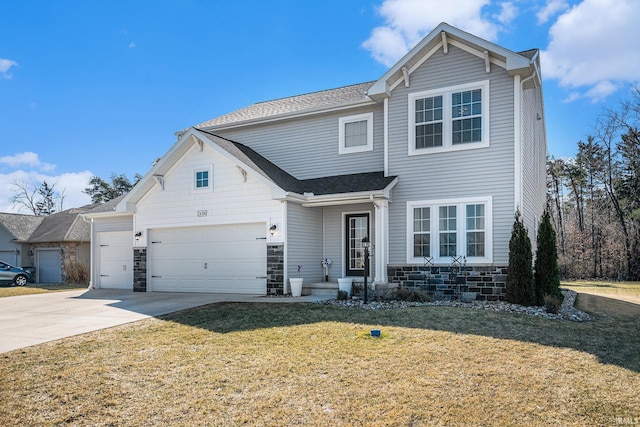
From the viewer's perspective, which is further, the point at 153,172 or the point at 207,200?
the point at 153,172

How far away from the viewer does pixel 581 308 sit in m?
10.8

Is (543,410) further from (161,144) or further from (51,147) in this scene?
A: (51,147)

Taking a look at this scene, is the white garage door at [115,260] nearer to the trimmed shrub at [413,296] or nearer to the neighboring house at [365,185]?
the neighboring house at [365,185]

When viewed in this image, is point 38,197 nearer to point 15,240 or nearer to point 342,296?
point 15,240

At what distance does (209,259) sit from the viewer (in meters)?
14.4

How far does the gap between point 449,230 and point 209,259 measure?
720 cm

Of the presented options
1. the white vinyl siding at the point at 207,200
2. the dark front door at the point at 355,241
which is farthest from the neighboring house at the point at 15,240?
the dark front door at the point at 355,241

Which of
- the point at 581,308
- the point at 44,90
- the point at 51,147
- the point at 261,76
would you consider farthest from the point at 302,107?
the point at 51,147

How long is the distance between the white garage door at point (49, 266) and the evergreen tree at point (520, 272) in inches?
845

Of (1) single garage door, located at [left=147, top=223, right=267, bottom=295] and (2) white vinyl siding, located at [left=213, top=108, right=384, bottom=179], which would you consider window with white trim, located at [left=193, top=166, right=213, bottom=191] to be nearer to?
(1) single garage door, located at [left=147, top=223, right=267, bottom=295]

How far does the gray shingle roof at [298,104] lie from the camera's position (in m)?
14.9

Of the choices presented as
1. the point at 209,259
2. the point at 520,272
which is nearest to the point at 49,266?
the point at 209,259

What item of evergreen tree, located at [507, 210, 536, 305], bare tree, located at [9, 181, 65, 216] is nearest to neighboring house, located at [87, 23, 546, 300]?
evergreen tree, located at [507, 210, 536, 305]

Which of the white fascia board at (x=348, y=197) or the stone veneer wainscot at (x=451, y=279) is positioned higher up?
the white fascia board at (x=348, y=197)
